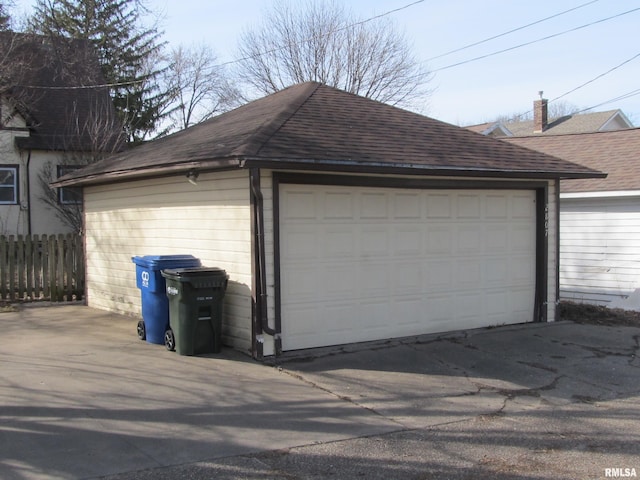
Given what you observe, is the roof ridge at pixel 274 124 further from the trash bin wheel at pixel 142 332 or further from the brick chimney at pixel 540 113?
the brick chimney at pixel 540 113

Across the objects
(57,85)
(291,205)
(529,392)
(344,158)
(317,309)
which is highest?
(57,85)

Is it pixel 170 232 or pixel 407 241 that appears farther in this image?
pixel 170 232

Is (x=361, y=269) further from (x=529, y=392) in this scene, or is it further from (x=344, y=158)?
(x=529, y=392)

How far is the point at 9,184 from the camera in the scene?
1997cm

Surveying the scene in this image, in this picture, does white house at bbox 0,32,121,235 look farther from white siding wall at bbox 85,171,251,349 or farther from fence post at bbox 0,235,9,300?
white siding wall at bbox 85,171,251,349

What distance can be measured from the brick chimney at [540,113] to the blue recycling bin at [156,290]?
88.1 ft

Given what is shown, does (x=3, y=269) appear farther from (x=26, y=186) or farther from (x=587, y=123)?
(x=587, y=123)

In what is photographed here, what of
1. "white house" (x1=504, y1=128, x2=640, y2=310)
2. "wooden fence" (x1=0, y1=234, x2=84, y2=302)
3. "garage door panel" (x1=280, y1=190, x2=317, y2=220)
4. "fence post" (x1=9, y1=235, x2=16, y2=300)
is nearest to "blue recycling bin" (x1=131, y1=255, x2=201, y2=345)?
"garage door panel" (x1=280, y1=190, x2=317, y2=220)

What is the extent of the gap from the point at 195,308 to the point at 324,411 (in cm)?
262

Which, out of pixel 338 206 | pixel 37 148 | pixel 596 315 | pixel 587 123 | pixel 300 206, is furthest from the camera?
pixel 587 123

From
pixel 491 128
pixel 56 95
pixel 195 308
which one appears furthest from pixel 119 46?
pixel 195 308

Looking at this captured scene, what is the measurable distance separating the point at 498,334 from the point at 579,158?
803cm

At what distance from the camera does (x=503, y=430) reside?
5.86 meters

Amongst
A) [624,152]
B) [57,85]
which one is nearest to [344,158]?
[624,152]
